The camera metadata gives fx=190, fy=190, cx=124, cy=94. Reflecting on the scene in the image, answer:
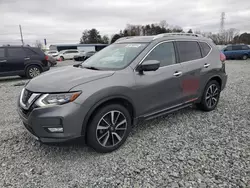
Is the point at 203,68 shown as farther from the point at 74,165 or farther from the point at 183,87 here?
the point at 74,165

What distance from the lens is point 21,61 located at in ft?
29.6

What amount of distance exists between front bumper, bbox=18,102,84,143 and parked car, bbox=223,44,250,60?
21.9m

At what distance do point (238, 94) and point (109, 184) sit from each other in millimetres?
5205

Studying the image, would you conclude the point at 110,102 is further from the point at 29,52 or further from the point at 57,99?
the point at 29,52

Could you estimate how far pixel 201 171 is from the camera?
2395 mm

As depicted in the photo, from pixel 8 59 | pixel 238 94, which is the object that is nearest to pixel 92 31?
pixel 8 59

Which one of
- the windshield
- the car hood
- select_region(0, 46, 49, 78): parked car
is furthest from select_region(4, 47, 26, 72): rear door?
the car hood

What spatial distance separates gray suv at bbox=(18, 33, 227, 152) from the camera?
2.41 m

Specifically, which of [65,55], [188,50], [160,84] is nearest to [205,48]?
[188,50]

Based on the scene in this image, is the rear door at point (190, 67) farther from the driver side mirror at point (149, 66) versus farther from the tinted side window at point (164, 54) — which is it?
the driver side mirror at point (149, 66)

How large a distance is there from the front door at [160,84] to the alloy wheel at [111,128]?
1.23 feet

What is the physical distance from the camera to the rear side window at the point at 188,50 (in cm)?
365

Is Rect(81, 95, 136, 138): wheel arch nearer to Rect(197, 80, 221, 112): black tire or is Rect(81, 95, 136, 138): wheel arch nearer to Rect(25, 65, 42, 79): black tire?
Rect(197, 80, 221, 112): black tire

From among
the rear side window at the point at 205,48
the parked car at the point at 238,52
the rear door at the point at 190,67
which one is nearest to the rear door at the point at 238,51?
the parked car at the point at 238,52
